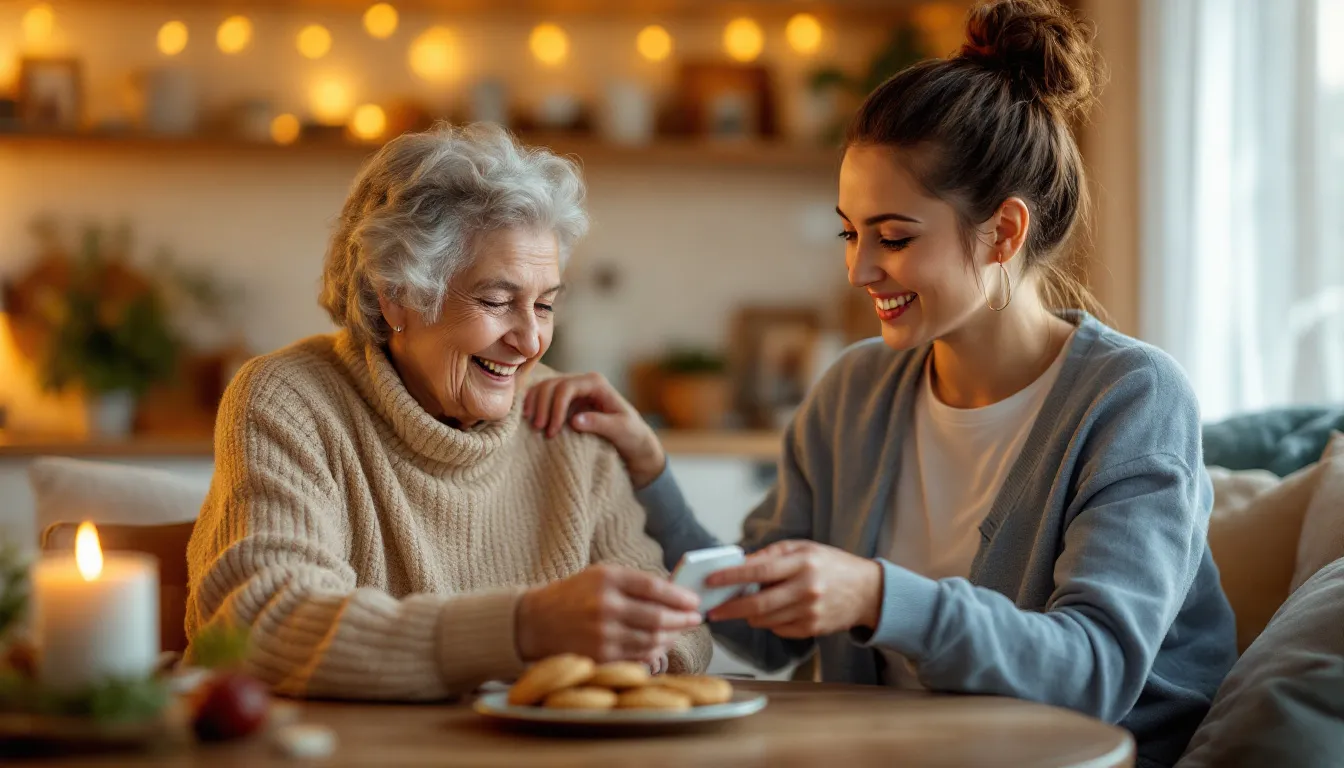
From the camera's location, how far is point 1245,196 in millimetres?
3314

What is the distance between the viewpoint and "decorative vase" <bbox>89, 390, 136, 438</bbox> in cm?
417

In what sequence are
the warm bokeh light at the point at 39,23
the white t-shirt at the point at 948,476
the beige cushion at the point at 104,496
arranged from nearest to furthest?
the white t-shirt at the point at 948,476
the beige cushion at the point at 104,496
the warm bokeh light at the point at 39,23

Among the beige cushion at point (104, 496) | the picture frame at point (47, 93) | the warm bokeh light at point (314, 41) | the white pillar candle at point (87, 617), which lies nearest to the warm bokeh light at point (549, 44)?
the warm bokeh light at point (314, 41)

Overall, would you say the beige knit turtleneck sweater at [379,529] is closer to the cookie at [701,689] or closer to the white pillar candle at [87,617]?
the cookie at [701,689]

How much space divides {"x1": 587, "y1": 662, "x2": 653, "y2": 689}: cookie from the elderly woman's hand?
6 centimetres

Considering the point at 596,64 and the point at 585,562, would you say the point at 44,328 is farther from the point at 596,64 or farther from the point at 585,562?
the point at 585,562

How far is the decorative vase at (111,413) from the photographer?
4.17 m

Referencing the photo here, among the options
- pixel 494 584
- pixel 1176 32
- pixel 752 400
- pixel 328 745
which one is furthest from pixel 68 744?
pixel 752 400

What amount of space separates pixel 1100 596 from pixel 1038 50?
31.8 inches

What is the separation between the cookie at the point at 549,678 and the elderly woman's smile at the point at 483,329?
2.00 ft

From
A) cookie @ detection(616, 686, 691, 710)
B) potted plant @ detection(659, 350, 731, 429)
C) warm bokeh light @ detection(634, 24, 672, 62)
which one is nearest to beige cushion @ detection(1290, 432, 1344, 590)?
cookie @ detection(616, 686, 691, 710)

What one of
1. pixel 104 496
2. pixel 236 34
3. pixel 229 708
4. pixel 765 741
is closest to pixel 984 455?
pixel 765 741

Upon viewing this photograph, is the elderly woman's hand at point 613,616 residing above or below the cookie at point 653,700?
above

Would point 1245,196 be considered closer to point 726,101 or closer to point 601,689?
point 726,101
